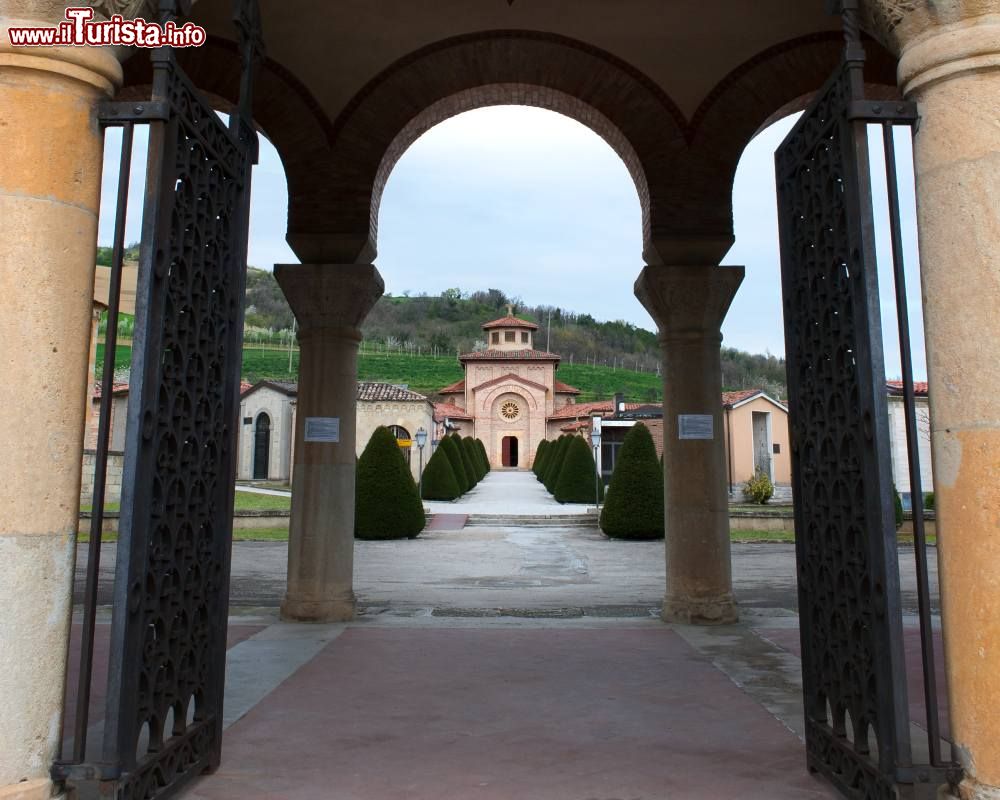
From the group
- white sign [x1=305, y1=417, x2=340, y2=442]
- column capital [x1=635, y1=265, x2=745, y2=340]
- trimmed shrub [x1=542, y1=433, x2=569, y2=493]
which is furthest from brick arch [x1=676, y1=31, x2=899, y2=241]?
trimmed shrub [x1=542, y1=433, x2=569, y2=493]

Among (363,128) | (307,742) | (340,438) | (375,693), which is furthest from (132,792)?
(363,128)

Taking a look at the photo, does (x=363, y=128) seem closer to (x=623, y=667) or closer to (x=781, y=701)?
(x=623, y=667)

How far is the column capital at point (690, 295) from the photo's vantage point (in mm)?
6727

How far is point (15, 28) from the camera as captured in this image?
2523mm

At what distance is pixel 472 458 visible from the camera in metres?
37.8

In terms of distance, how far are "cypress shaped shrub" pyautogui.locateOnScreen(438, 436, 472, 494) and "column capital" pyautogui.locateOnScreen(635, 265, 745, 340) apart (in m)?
23.6

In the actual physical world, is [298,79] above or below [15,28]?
above

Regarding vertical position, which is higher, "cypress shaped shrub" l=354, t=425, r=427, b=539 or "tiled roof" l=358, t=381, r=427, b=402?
"tiled roof" l=358, t=381, r=427, b=402

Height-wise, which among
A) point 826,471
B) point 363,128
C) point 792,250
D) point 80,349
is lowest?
point 826,471

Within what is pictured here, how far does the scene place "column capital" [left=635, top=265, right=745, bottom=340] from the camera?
22.1 feet

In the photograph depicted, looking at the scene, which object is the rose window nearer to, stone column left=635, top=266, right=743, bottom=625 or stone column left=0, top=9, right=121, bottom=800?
stone column left=635, top=266, right=743, bottom=625

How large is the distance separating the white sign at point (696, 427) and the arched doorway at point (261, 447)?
101 ft

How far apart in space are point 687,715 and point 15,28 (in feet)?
13.1

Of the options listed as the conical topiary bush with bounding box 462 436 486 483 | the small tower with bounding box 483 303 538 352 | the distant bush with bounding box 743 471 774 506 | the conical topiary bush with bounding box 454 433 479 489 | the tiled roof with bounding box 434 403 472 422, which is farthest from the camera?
the small tower with bounding box 483 303 538 352
